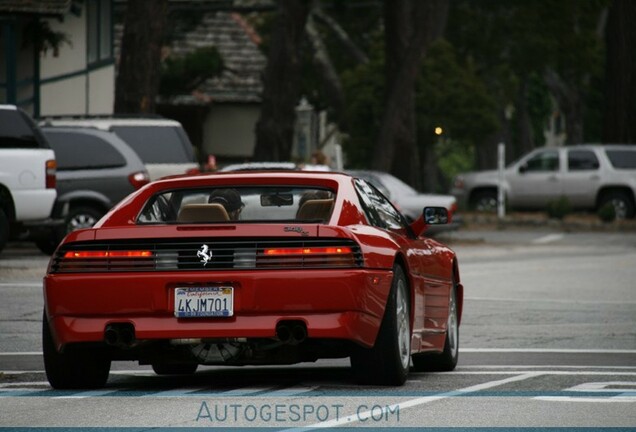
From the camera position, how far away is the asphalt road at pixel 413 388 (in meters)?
9.81

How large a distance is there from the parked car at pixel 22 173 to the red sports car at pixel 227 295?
40.1 feet

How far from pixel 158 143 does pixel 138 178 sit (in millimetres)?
2186

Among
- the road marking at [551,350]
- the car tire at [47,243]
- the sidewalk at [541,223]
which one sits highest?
the road marking at [551,350]

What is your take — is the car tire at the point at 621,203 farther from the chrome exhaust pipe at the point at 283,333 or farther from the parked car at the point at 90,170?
the chrome exhaust pipe at the point at 283,333

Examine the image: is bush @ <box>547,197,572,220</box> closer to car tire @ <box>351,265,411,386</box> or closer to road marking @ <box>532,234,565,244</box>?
road marking @ <box>532,234,565,244</box>

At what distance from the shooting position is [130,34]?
35.2 m

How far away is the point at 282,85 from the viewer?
140 feet

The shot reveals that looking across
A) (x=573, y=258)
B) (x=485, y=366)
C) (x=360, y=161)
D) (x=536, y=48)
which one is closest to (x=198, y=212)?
(x=485, y=366)

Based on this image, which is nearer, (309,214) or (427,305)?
(309,214)

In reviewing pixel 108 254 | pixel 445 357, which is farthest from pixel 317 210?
pixel 445 357

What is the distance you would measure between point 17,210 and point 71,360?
12603mm

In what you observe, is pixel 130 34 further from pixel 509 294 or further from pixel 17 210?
pixel 509 294

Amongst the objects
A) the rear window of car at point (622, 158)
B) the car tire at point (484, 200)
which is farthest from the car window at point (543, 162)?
the rear window of car at point (622, 158)

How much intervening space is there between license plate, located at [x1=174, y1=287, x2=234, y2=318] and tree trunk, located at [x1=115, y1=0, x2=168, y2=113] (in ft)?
79.0
